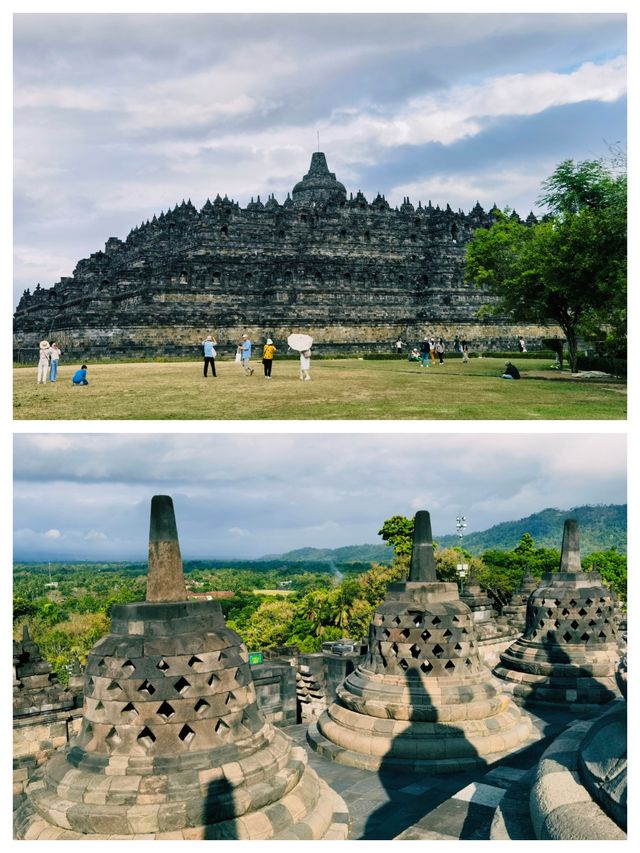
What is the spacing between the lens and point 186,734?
206 inches

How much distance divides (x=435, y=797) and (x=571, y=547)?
21.1ft

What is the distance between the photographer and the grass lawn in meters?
13.5

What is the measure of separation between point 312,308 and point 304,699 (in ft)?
124

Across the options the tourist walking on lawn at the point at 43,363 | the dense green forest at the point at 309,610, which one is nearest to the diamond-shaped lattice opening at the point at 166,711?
the tourist walking on lawn at the point at 43,363

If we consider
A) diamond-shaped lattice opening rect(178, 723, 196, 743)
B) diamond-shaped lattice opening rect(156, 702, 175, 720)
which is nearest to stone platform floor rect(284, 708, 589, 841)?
diamond-shaped lattice opening rect(178, 723, 196, 743)

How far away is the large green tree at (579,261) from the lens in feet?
55.5

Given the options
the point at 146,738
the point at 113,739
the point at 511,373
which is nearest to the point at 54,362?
the point at 511,373

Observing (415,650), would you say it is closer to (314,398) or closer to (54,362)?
(314,398)

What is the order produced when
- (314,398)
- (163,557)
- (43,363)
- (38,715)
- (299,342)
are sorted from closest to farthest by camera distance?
1. (163,557)
2. (38,715)
3. (314,398)
4. (43,363)
5. (299,342)

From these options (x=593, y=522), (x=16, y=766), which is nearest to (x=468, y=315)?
(x=16, y=766)

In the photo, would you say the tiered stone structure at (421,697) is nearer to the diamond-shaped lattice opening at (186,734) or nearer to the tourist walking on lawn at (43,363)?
the diamond-shaped lattice opening at (186,734)

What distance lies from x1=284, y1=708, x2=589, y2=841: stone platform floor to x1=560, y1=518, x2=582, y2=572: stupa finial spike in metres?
3.07

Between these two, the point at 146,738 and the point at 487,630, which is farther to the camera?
the point at 487,630

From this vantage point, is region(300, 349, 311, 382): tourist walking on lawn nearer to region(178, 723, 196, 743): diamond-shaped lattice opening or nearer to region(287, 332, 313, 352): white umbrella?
region(287, 332, 313, 352): white umbrella
